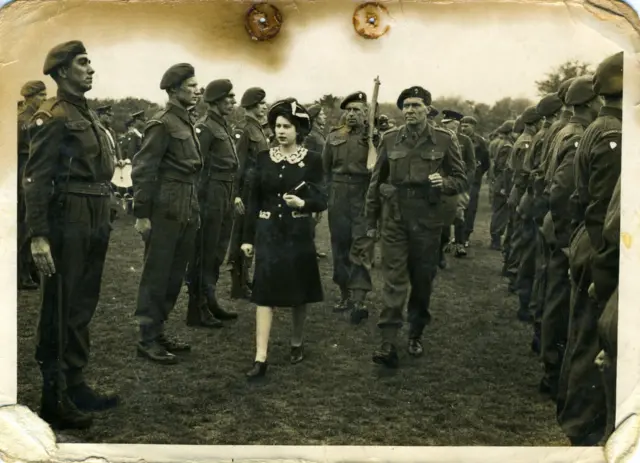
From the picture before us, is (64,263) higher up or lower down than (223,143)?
lower down

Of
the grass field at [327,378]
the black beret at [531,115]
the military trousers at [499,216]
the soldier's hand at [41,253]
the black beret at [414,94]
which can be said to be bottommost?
the grass field at [327,378]

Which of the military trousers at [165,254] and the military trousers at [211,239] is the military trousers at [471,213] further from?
the military trousers at [165,254]

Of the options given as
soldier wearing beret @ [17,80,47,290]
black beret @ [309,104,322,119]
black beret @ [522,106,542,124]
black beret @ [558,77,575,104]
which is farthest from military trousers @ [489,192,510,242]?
soldier wearing beret @ [17,80,47,290]

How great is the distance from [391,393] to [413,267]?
797 mm

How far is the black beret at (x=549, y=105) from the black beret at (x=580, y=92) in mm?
83

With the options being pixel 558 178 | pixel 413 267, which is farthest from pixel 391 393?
pixel 558 178

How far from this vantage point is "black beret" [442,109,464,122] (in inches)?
227

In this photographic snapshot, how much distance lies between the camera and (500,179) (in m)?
5.91

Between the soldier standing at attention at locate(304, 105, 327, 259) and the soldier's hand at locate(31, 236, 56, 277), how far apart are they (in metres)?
1.65

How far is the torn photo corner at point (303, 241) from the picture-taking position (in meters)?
5.71

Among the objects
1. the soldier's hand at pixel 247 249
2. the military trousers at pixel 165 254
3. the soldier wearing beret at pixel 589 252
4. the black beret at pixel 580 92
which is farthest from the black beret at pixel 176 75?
the soldier wearing beret at pixel 589 252

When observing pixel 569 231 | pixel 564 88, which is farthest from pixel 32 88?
pixel 569 231

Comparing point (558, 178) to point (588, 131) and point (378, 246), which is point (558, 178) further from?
point (378, 246)

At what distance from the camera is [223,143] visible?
19.2 ft
